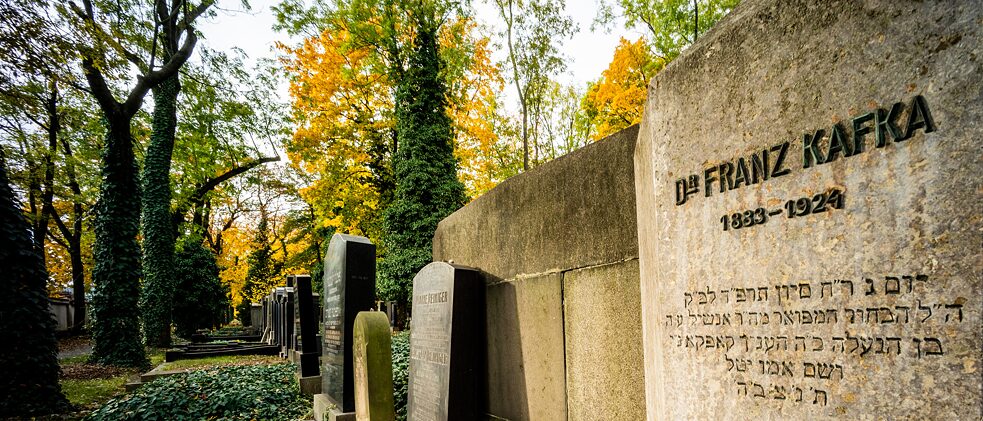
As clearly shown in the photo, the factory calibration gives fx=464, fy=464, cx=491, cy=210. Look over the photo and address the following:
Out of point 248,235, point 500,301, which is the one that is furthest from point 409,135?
point 248,235

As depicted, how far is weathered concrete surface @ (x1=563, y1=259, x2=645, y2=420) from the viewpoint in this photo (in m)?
2.76

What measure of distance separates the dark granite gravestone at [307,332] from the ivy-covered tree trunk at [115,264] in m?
6.27

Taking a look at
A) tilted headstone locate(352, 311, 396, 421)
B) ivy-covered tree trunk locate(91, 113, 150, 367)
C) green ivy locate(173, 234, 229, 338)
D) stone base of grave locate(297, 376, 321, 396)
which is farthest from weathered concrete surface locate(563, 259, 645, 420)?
green ivy locate(173, 234, 229, 338)

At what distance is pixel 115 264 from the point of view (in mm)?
11797

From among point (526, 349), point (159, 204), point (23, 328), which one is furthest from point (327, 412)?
point (159, 204)

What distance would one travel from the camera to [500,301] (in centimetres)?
428

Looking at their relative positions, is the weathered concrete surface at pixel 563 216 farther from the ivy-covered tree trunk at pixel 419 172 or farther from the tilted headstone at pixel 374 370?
the ivy-covered tree trunk at pixel 419 172

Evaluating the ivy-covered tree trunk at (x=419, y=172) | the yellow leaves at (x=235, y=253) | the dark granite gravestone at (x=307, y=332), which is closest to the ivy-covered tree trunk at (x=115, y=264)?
the dark granite gravestone at (x=307, y=332)

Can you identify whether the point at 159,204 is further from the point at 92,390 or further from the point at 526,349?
the point at 526,349

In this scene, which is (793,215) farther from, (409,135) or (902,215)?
(409,135)

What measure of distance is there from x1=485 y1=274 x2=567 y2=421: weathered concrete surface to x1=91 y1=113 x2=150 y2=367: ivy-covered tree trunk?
12.0 metres

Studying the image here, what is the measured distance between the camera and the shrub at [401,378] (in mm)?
6215

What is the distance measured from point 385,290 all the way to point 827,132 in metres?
15.7

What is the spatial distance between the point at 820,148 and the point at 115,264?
48.8ft
